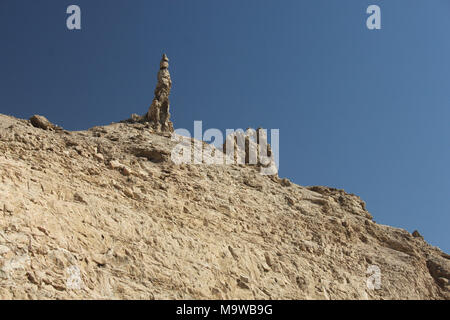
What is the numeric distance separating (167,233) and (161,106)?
14.2 metres

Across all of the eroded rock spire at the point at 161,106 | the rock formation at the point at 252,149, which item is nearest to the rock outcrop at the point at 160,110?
the eroded rock spire at the point at 161,106

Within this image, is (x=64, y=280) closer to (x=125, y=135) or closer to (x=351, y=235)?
(x=125, y=135)

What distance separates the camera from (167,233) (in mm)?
15641

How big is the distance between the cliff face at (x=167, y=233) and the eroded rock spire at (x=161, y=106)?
2.06 m

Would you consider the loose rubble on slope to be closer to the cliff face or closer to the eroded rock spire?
the cliff face

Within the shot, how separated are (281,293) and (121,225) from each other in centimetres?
A: 648

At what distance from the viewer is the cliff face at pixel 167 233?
1235cm

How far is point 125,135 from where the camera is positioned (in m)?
23.0

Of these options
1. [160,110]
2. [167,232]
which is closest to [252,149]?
[160,110]

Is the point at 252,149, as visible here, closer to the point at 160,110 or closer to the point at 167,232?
the point at 160,110

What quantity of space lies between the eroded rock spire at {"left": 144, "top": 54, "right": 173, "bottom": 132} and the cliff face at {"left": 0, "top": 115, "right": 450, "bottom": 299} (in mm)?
2065

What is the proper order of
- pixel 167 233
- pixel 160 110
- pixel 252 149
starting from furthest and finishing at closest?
pixel 252 149, pixel 160 110, pixel 167 233

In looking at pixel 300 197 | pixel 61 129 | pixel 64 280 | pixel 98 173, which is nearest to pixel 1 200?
pixel 64 280

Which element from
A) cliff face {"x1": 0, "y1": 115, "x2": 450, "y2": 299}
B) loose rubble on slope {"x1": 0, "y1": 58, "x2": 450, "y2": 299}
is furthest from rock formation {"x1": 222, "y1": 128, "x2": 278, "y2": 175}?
cliff face {"x1": 0, "y1": 115, "x2": 450, "y2": 299}
